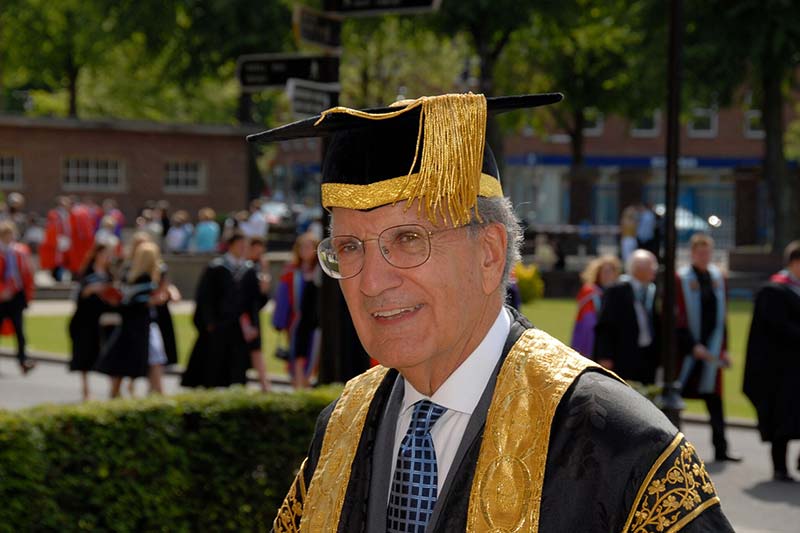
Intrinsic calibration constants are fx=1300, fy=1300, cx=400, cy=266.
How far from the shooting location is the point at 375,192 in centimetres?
271

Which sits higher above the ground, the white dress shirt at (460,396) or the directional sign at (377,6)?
the directional sign at (377,6)

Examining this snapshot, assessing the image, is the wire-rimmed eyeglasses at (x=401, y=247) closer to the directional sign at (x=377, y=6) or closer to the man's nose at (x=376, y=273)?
the man's nose at (x=376, y=273)

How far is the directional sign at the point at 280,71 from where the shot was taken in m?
8.91

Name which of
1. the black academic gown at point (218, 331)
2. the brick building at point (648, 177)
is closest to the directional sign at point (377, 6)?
the black academic gown at point (218, 331)

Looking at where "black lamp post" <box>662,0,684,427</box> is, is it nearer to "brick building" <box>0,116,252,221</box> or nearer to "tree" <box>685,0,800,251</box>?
"tree" <box>685,0,800,251</box>

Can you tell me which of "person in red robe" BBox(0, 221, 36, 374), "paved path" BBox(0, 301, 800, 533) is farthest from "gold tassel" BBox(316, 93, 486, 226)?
"person in red robe" BBox(0, 221, 36, 374)

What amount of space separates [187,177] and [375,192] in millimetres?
43465

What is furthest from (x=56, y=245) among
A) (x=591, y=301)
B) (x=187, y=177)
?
(x=591, y=301)

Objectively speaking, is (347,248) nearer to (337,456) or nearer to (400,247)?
(400,247)

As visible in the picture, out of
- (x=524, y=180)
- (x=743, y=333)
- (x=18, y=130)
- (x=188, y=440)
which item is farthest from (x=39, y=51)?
(x=188, y=440)

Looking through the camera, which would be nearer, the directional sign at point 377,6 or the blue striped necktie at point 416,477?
the blue striped necktie at point 416,477

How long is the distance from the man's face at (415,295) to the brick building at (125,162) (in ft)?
131

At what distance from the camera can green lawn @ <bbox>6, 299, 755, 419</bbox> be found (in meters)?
15.2

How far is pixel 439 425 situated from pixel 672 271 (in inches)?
314
